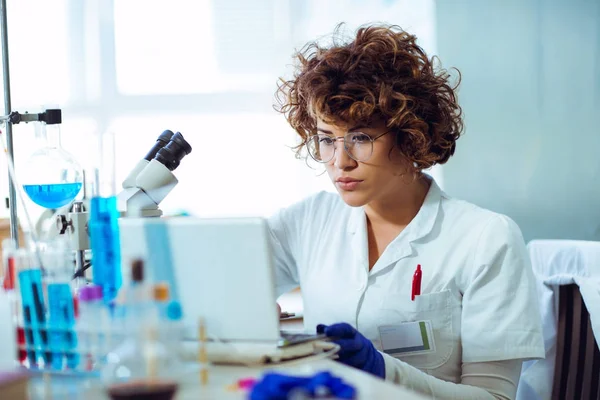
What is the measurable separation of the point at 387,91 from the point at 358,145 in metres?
0.14

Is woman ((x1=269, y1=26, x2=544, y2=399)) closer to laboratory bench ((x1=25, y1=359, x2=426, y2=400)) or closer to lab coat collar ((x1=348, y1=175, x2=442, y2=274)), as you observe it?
lab coat collar ((x1=348, y1=175, x2=442, y2=274))

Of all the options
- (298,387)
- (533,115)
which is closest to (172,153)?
(298,387)

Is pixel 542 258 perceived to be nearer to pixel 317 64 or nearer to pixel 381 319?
pixel 381 319

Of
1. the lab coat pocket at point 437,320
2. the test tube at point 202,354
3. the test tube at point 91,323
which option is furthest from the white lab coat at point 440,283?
the test tube at point 91,323

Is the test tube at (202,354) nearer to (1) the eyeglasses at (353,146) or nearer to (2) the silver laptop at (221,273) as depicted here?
(2) the silver laptop at (221,273)

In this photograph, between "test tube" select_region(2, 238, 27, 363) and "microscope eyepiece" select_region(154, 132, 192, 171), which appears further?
"microscope eyepiece" select_region(154, 132, 192, 171)

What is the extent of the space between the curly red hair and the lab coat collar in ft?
0.30

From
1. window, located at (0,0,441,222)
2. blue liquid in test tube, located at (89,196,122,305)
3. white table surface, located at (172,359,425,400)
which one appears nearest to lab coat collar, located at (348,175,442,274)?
white table surface, located at (172,359,425,400)

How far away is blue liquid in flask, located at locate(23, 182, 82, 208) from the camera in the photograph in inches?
65.5

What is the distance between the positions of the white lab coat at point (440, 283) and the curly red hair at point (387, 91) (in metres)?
0.14

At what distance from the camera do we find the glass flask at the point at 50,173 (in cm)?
166

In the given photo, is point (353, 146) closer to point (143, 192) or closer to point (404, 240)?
point (404, 240)

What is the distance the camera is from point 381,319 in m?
1.67

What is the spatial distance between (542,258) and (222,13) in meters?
1.91
